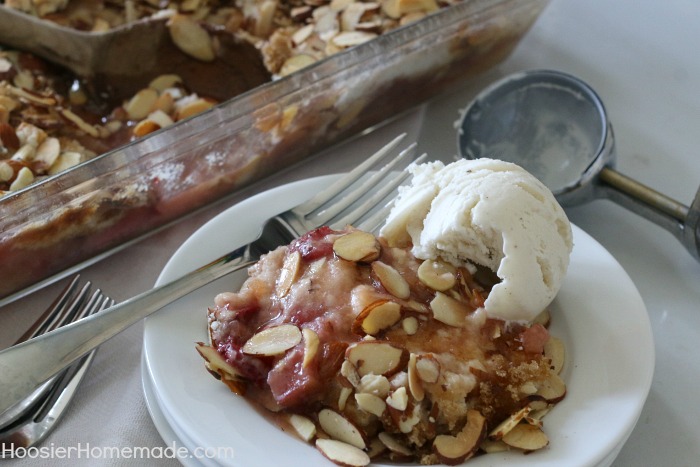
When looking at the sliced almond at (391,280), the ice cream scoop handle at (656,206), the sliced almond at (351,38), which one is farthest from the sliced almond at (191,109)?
the ice cream scoop handle at (656,206)

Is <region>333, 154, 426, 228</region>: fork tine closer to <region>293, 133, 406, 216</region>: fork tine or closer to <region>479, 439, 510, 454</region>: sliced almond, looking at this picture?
<region>293, 133, 406, 216</region>: fork tine

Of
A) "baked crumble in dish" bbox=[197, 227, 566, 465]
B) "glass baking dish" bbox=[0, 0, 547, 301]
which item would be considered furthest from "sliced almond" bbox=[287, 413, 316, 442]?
"glass baking dish" bbox=[0, 0, 547, 301]

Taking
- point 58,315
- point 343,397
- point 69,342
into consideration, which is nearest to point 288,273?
point 343,397

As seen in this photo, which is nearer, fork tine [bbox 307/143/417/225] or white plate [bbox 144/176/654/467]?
white plate [bbox 144/176/654/467]

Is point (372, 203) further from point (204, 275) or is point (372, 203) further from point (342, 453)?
point (342, 453)

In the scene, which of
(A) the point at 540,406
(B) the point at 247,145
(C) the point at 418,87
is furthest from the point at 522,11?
(A) the point at 540,406

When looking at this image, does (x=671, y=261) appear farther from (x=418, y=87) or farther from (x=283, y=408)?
(x=283, y=408)
